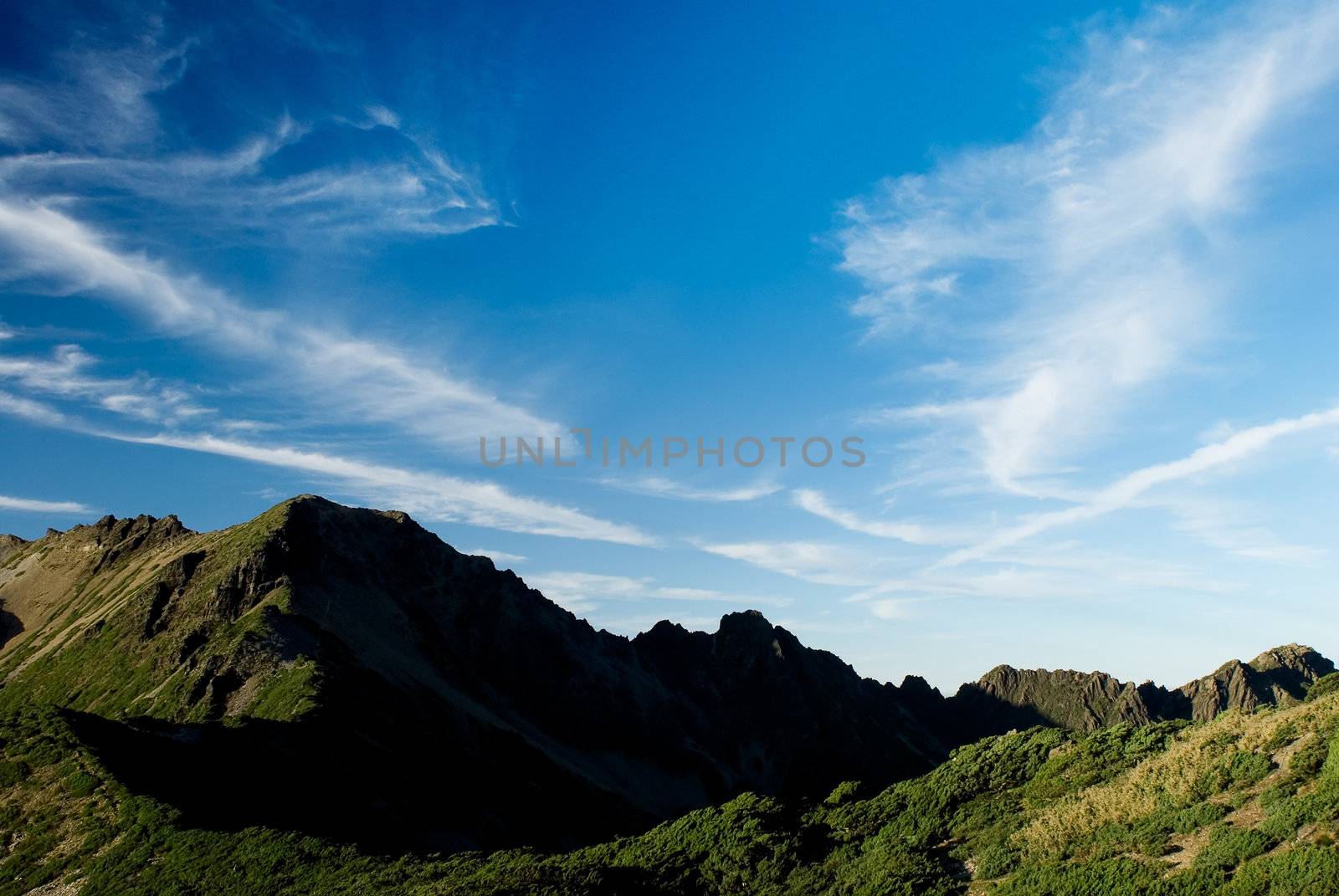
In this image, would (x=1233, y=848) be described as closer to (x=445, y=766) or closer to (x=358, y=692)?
(x=445, y=766)

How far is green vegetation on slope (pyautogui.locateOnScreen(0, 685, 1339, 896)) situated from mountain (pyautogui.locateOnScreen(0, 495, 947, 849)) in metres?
5.95

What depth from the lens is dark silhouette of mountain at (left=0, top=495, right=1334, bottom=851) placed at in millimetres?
64938

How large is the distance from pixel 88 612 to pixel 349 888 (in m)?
138

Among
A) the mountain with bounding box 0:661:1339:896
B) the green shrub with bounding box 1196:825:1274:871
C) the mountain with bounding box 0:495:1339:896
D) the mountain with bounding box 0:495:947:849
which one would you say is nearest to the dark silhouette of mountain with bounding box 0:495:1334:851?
the mountain with bounding box 0:495:947:849

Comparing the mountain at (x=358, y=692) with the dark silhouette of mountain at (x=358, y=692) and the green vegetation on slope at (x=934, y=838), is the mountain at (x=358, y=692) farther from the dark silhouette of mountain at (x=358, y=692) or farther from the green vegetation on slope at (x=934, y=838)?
the green vegetation on slope at (x=934, y=838)

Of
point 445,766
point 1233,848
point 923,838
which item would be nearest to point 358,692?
point 445,766

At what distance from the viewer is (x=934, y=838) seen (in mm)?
30375

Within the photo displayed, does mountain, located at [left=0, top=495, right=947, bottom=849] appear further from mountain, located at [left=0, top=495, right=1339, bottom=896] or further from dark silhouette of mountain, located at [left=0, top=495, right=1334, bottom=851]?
mountain, located at [left=0, top=495, right=1339, bottom=896]

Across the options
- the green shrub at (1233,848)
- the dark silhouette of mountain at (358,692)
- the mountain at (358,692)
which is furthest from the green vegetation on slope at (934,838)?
the mountain at (358,692)

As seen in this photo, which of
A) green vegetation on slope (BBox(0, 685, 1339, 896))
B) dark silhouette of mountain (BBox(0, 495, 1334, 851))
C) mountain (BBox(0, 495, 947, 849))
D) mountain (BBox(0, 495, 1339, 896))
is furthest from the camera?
mountain (BBox(0, 495, 947, 849))

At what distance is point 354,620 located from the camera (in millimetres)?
125125

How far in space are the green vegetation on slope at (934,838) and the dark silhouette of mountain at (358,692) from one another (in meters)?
5.60

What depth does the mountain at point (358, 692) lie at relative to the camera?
65.4 m

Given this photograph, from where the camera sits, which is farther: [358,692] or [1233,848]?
[358,692]
